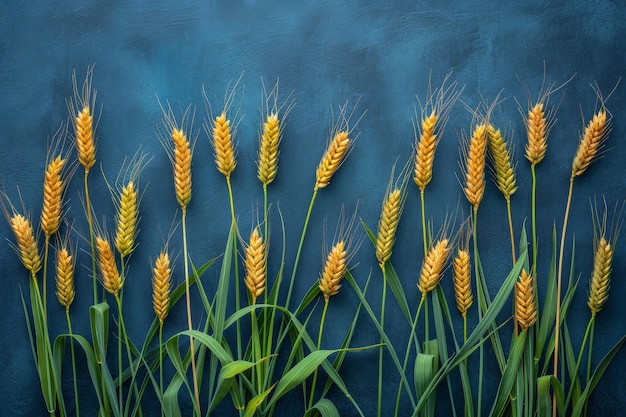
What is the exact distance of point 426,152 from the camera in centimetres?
215

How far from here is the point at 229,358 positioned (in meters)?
2.00

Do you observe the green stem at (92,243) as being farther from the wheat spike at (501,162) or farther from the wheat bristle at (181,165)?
the wheat spike at (501,162)

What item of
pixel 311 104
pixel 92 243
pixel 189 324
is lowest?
pixel 189 324

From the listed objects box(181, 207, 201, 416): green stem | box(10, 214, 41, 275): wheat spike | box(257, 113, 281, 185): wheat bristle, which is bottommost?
box(181, 207, 201, 416): green stem

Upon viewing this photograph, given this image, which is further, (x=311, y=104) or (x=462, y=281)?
(x=311, y=104)

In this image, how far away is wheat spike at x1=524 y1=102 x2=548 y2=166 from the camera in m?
2.16

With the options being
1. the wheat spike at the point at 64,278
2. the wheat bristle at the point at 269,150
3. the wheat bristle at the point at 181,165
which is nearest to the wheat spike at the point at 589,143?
the wheat bristle at the point at 269,150

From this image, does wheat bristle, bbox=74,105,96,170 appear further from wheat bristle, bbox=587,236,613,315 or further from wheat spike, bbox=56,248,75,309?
wheat bristle, bbox=587,236,613,315

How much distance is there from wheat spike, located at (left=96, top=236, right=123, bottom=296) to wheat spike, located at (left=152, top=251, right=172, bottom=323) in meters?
0.12

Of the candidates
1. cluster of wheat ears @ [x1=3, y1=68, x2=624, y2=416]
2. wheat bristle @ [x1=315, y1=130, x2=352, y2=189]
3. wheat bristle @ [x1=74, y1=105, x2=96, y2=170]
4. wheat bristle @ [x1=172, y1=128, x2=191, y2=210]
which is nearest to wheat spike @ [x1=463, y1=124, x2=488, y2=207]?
cluster of wheat ears @ [x1=3, y1=68, x2=624, y2=416]

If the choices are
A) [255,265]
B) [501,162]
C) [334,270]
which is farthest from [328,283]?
[501,162]

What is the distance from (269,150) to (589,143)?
3.31ft

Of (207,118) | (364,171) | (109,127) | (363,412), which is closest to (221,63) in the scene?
(207,118)

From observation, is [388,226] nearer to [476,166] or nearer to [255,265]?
[476,166]
